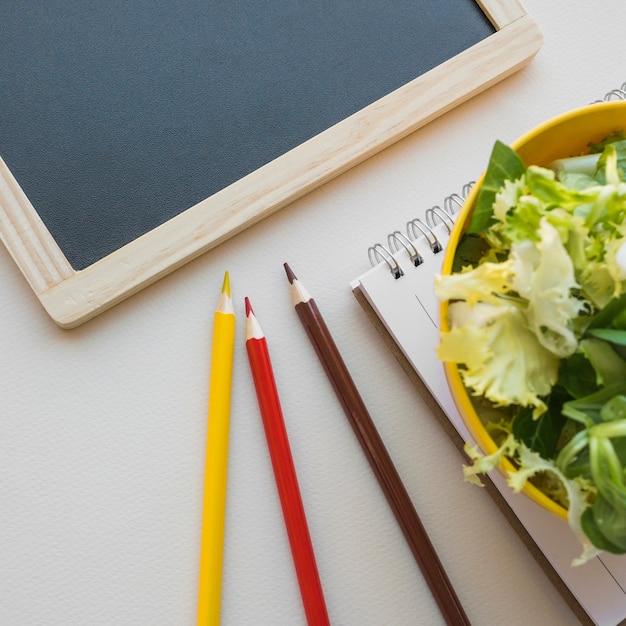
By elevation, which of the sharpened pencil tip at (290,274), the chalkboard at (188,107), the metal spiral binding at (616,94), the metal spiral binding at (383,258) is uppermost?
the chalkboard at (188,107)

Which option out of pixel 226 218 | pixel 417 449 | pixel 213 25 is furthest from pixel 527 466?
pixel 213 25

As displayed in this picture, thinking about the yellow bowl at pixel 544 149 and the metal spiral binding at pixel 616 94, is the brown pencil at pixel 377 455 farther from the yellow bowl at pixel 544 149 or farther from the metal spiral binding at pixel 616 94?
the metal spiral binding at pixel 616 94

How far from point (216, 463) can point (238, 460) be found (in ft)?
0.06

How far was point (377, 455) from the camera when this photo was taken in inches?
17.7

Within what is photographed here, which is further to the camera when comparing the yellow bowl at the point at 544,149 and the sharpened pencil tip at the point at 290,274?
the sharpened pencil tip at the point at 290,274

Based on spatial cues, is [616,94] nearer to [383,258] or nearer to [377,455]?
[383,258]

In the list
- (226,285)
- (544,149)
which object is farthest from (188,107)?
(544,149)

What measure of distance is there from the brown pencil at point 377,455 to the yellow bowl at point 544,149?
119 millimetres

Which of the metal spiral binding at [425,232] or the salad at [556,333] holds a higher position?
the metal spiral binding at [425,232]

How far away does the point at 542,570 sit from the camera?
0.45 meters

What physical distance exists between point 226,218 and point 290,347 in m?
0.10

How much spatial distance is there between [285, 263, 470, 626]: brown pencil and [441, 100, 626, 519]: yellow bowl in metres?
0.12

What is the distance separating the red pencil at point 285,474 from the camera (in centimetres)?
43

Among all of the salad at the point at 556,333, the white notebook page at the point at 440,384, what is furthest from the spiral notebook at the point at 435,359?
the salad at the point at 556,333
